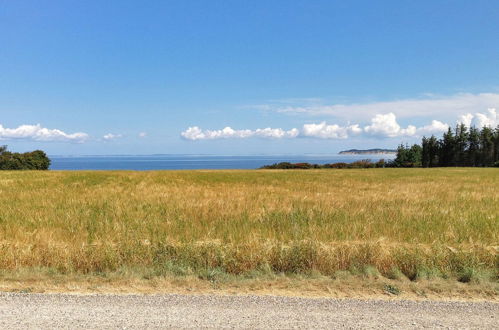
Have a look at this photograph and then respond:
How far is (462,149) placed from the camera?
118m

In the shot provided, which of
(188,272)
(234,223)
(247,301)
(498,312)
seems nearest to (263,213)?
(234,223)

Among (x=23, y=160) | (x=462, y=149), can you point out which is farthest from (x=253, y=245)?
(x=462, y=149)

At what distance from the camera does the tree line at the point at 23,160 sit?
87938 millimetres

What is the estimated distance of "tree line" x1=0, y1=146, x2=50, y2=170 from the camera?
8794 cm

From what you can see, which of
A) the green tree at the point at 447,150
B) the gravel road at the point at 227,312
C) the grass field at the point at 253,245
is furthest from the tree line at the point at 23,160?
the green tree at the point at 447,150

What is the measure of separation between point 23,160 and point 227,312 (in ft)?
334

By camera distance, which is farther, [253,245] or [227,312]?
[253,245]

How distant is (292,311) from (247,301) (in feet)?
2.59

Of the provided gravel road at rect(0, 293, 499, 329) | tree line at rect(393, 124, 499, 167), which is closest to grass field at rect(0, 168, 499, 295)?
gravel road at rect(0, 293, 499, 329)

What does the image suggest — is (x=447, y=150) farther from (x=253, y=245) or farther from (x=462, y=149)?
(x=253, y=245)

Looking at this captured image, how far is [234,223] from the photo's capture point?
12469mm

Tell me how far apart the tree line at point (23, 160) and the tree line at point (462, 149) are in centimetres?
10998

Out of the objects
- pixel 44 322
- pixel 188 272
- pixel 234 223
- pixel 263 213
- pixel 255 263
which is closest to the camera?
pixel 44 322

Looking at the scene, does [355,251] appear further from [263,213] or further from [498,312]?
[263,213]
